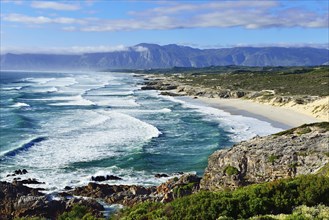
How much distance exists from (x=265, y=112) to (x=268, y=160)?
1561 inches

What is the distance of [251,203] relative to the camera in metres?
10.6

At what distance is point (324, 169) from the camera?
15.4 m

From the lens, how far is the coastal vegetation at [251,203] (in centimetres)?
1036

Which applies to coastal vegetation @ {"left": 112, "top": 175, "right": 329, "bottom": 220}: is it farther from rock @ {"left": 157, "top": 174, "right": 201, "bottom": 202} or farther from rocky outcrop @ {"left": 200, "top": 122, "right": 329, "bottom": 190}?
rock @ {"left": 157, "top": 174, "right": 201, "bottom": 202}

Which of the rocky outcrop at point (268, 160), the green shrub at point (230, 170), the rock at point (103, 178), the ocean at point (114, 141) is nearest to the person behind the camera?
the rocky outcrop at point (268, 160)

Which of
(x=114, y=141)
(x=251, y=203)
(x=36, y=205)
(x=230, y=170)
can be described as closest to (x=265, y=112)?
(x=114, y=141)

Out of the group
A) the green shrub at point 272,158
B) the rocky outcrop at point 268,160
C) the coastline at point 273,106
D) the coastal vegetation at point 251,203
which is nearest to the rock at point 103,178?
the rocky outcrop at point 268,160

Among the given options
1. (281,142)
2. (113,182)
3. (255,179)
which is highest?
(281,142)

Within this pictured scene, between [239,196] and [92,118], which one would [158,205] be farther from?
[92,118]

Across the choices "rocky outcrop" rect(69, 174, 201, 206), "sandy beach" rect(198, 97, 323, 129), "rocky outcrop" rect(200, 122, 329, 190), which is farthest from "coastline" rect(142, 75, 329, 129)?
"rocky outcrop" rect(200, 122, 329, 190)

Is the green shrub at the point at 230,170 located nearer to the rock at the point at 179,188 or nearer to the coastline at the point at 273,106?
the rock at the point at 179,188

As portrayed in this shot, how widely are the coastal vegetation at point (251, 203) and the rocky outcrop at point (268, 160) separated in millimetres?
6268

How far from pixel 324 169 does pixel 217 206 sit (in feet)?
21.6

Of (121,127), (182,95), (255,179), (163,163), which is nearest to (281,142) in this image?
(255,179)
